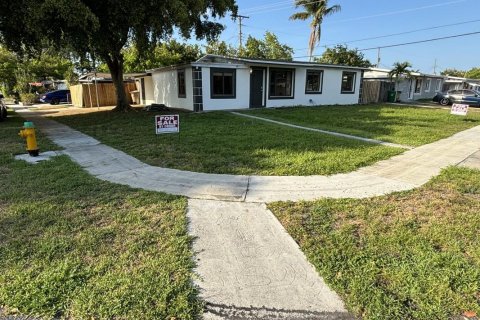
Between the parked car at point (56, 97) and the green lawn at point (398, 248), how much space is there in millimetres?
29066

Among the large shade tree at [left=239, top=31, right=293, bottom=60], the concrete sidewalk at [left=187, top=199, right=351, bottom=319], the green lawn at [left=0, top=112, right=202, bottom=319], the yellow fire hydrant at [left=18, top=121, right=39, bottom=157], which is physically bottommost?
the concrete sidewalk at [left=187, top=199, right=351, bottom=319]

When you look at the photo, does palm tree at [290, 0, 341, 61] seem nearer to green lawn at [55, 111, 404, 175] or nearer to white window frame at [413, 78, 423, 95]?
white window frame at [413, 78, 423, 95]

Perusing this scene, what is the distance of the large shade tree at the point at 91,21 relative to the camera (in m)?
9.55

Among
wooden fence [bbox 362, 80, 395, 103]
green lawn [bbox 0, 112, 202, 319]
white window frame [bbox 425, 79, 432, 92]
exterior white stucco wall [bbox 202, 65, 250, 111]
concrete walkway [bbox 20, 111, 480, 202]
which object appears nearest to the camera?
green lawn [bbox 0, 112, 202, 319]

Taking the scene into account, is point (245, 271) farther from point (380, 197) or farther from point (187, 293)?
point (380, 197)

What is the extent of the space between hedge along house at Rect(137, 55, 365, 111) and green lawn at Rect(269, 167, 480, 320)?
12.3 metres

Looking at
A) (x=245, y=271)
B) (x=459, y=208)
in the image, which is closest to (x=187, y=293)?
(x=245, y=271)

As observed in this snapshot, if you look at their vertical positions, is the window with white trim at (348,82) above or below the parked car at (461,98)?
above

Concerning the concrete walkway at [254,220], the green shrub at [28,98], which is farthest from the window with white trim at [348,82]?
the green shrub at [28,98]

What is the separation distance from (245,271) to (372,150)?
17.7 ft

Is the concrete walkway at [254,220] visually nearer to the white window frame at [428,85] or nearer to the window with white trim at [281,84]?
the window with white trim at [281,84]

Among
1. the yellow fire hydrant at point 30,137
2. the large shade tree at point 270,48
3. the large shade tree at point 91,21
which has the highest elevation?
the large shade tree at point 270,48

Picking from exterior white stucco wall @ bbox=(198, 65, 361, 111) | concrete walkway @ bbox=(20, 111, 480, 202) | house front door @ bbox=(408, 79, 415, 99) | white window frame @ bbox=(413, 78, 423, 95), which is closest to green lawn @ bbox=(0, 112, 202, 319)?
concrete walkway @ bbox=(20, 111, 480, 202)

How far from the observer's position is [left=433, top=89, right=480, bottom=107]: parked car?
2248 centimetres
